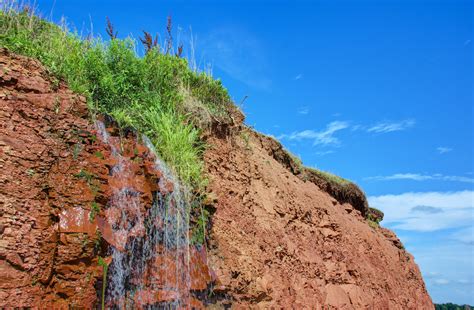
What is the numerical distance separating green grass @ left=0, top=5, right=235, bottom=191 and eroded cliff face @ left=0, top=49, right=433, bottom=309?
40 centimetres

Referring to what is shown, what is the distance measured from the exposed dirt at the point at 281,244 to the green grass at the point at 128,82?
0.74m

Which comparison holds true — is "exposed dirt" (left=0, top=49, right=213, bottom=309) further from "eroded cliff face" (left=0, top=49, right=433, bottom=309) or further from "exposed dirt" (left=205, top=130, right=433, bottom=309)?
"exposed dirt" (left=205, top=130, right=433, bottom=309)

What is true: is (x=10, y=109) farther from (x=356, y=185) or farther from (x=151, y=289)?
(x=356, y=185)

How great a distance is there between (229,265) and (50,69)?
3.74m

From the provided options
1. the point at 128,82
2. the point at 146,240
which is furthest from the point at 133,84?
the point at 146,240

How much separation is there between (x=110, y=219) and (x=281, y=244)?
3.77 m

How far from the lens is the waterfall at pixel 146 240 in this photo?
17.5 feet

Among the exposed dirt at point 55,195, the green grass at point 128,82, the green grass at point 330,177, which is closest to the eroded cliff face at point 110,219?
the exposed dirt at point 55,195

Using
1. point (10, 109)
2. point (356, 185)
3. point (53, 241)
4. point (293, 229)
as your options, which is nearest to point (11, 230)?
point (53, 241)

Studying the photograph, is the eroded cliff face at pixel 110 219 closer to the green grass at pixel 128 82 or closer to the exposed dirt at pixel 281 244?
the exposed dirt at pixel 281 244

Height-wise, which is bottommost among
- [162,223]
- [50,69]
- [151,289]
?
[151,289]

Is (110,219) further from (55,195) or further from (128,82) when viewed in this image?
(128,82)

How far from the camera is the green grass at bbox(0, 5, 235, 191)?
656 centimetres

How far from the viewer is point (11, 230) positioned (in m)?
4.68
